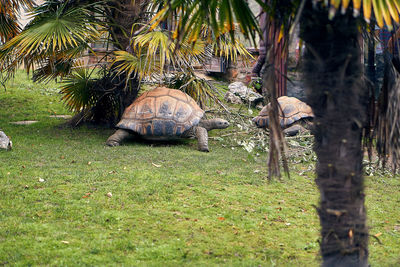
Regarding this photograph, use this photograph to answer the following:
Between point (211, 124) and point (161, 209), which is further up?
point (211, 124)

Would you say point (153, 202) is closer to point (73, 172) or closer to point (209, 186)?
point (209, 186)

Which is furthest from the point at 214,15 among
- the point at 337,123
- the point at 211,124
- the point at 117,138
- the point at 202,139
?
the point at 211,124

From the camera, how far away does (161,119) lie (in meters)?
8.52

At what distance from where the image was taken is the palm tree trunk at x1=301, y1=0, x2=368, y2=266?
2713 millimetres

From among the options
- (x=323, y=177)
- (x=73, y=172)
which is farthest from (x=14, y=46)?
(x=323, y=177)

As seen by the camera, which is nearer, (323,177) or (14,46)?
(323,177)

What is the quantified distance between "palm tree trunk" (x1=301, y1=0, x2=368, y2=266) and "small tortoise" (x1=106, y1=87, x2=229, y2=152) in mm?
5536

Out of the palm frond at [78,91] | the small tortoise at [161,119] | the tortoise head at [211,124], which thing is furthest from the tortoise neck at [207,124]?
the palm frond at [78,91]

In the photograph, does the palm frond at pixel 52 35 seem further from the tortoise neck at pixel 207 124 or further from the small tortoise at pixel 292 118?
the small tortoise at pixel 292 118

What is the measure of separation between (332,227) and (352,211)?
0.52ft

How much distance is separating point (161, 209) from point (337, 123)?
2.80 meters

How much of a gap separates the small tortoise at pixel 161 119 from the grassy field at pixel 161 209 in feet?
1.29

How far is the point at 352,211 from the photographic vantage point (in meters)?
2.83

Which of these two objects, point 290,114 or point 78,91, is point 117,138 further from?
point 290,114
